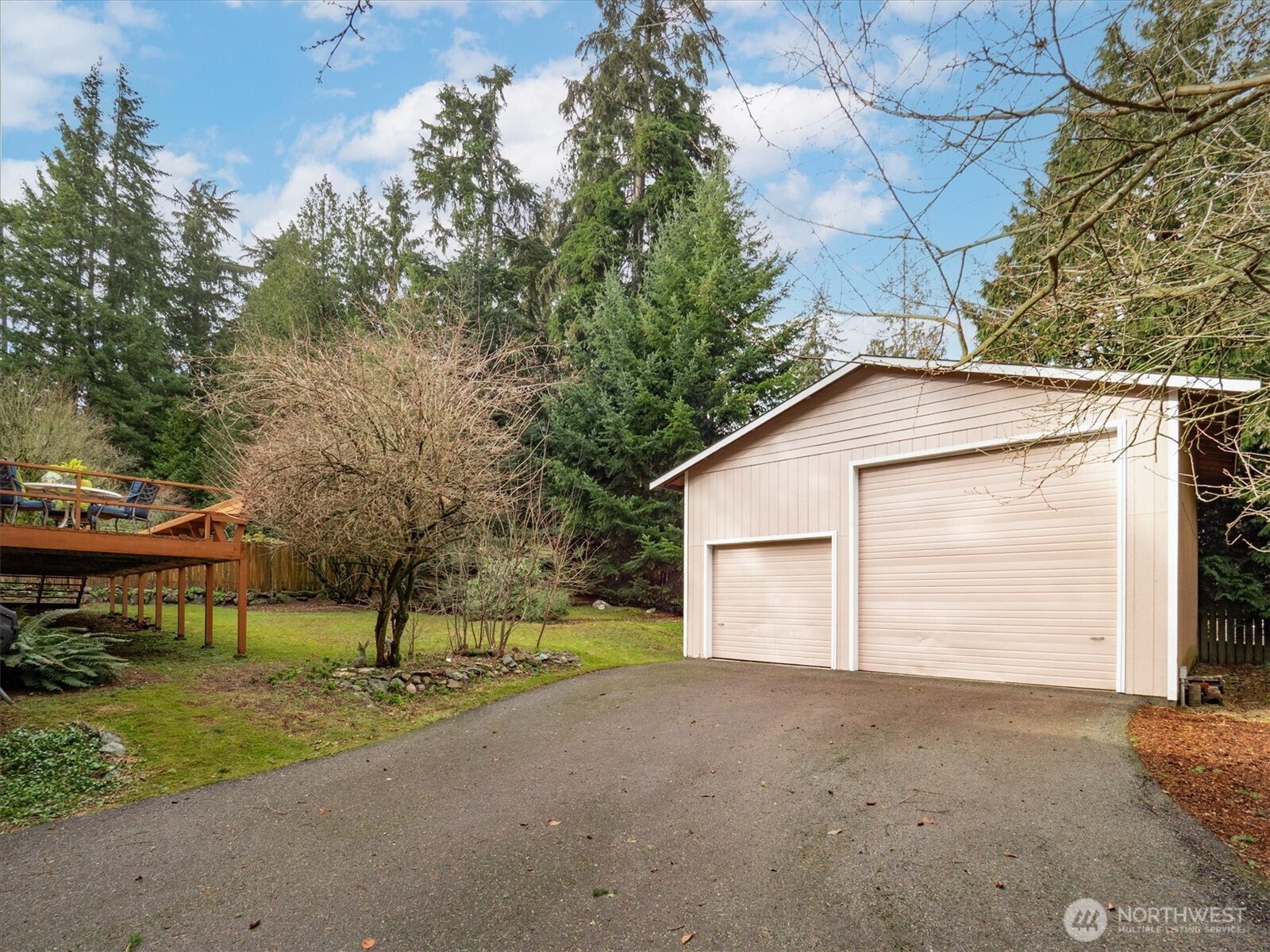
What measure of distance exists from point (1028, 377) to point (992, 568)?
275cm

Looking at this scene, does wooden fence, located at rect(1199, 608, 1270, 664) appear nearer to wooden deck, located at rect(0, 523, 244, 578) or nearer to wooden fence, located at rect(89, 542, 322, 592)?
wooden deck, located at rect(0, 523, 244, 578)

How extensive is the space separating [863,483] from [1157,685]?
4.05 m

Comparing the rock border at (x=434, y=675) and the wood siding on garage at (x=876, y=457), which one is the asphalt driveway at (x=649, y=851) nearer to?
the rock border at (x=434, y=675)

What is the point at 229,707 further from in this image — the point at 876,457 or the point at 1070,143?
the point at 876,457

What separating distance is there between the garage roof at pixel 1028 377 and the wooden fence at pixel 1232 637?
880cm

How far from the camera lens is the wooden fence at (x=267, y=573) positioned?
17.5 meters

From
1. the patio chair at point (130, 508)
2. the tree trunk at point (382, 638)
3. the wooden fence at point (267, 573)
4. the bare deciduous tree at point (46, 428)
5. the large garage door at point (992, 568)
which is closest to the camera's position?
the large garage door at point (992, 568)

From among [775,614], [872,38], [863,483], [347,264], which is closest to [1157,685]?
[863,483]

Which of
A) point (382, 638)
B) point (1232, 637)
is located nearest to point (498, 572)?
point (382, 638)

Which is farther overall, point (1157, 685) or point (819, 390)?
point (819, 390)

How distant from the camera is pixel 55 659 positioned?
6.71 m

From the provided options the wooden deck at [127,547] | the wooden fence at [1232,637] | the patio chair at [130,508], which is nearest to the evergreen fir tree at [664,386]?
the wooden deck at [127,547]

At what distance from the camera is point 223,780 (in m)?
4.72

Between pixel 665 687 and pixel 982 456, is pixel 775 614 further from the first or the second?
pixel 982 456
